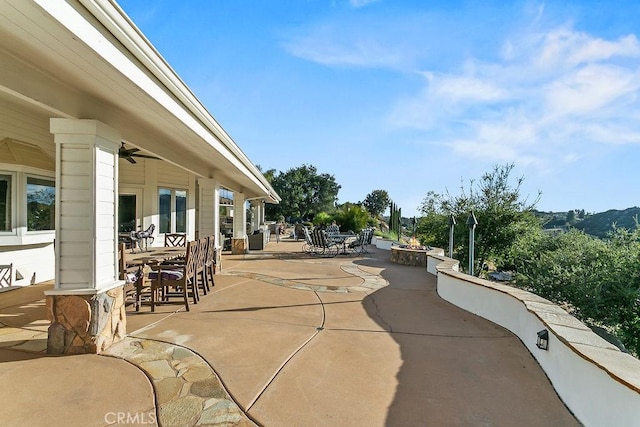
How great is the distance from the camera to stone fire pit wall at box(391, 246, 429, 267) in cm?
1000

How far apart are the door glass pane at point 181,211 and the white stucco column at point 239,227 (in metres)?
2.09

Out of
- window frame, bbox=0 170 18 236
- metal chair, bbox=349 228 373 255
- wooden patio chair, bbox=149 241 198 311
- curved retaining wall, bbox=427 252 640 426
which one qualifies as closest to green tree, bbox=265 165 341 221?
metal chair, bbox=349 228 373 255

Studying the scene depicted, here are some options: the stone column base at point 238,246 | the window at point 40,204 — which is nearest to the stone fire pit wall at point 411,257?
the stone column base at point 238,246

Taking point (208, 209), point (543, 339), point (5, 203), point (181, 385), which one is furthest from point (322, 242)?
point (181, 385)

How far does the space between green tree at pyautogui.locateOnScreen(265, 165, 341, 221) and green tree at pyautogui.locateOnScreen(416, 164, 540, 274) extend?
25.6 meters

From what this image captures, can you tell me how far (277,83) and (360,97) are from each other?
2.70 metres

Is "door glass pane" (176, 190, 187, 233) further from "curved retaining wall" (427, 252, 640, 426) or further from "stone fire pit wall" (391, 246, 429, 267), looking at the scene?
"curved retaining wall" (427, 252, 640, 426)

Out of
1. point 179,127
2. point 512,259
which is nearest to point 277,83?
point 179,127

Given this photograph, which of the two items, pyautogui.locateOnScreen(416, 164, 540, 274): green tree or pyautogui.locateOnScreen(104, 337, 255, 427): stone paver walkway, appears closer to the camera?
pyautogui.locateOnScreen(104, 337, 255, 427): stone paver walkway

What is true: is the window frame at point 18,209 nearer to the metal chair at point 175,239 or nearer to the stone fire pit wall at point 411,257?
the metal chair at point 175,239

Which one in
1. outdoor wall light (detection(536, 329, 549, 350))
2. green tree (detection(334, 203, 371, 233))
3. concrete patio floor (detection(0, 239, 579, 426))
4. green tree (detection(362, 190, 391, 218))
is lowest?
concrete patio floor (detection(0, 239, 579, 426))

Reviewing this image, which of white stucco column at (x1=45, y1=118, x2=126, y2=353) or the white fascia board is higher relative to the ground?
the white fascia board

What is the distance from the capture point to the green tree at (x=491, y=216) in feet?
38.7

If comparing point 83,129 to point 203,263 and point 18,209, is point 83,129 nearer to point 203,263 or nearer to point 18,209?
point 203,263
